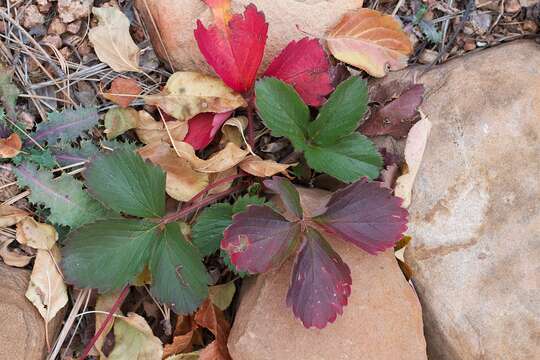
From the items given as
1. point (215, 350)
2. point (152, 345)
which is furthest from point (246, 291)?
point (152, 345)

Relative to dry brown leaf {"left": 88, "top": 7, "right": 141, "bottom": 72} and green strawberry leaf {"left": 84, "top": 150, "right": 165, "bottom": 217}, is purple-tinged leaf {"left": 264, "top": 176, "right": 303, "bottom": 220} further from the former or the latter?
dry brown leaf {"left": 88, "top": 7, "right": 141, "bottom": 72}

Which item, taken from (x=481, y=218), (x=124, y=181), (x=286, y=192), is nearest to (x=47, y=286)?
(x=124, y=181)

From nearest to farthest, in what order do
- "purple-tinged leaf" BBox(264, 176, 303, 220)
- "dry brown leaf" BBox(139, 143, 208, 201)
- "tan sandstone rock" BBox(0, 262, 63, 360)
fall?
1. "purple-tinged leaf" BBox(264, 176, 303, 220)
2. "tan sandstone rock" BBox(0, 262, 63, 360)
3. "dry brown leaf" BBox(139, 143, 208, 201)

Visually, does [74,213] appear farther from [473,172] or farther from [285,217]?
[473,172]

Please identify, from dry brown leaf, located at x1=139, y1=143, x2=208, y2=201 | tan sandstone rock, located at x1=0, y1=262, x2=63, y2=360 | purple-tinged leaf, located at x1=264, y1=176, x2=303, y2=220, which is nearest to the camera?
purple-tinged leaf, located at x1=264, y1=176, x2=303, y2=220

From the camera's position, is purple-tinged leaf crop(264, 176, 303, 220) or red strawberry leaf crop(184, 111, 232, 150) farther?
red strawberry leaf crop(184, 111, 232, 150)

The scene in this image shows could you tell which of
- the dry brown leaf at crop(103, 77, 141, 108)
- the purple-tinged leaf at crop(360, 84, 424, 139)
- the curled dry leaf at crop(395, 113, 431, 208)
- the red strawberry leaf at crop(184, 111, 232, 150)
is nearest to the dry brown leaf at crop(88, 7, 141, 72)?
the dry brown leaf at crop(103, 77, 141, 108)

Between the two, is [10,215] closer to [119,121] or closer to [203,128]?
[119,121]
